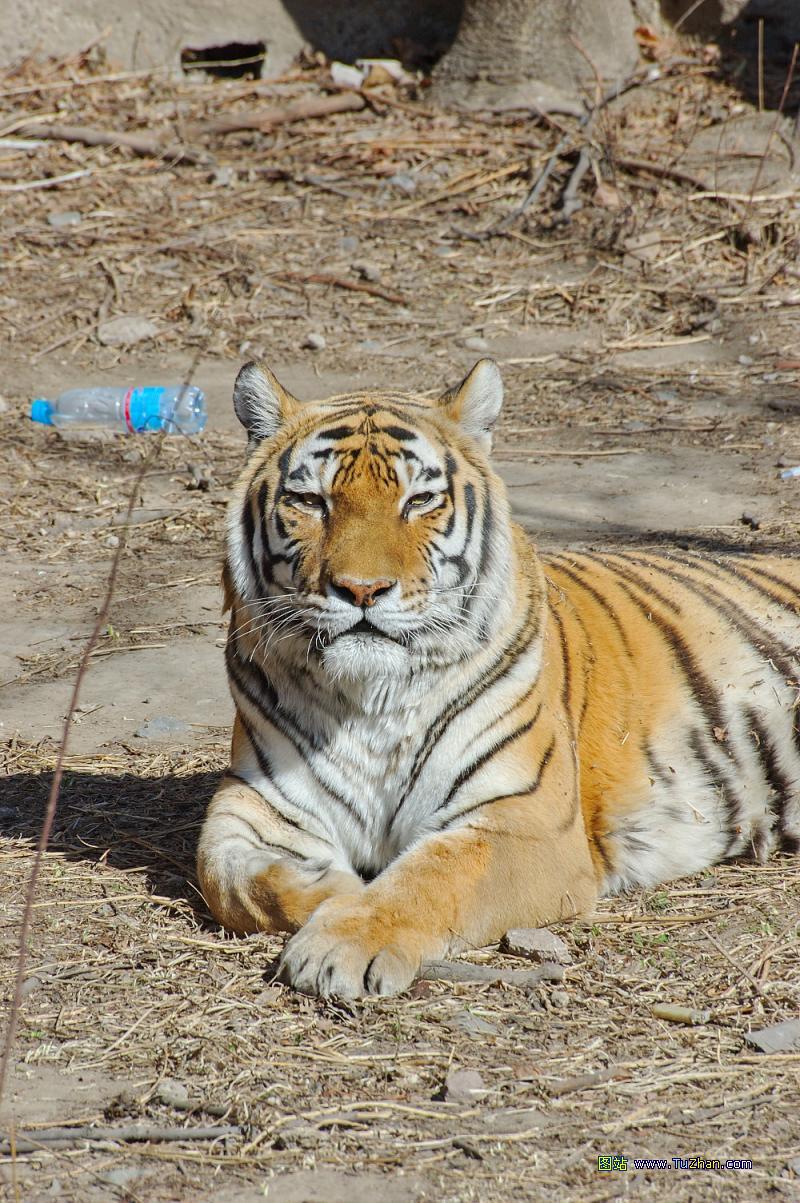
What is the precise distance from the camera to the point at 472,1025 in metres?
2.76

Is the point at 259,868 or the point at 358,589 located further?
the point at 259,868

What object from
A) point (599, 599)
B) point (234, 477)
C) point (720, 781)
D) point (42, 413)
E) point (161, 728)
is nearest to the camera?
point (720, 781)

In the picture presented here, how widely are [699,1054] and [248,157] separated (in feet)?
28.0

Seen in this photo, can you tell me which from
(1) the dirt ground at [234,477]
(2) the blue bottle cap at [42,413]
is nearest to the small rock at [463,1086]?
(1) the dirt ground at [234,477]

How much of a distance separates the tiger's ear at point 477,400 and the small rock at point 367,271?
5.53m

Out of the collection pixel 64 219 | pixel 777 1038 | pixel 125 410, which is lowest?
pixel 125 410

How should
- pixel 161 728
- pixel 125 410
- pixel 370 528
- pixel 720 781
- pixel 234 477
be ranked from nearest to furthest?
pixel 370 528 → pixel 720 781 → pixel 161 728 → pixel 234 477 → pixel 125 410

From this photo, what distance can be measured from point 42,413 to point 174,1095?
5507 mm

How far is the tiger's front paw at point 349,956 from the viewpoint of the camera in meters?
2.81

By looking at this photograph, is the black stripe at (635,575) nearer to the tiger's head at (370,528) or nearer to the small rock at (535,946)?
the tiger's head at (370,528)

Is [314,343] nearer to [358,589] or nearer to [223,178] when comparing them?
[223,178]

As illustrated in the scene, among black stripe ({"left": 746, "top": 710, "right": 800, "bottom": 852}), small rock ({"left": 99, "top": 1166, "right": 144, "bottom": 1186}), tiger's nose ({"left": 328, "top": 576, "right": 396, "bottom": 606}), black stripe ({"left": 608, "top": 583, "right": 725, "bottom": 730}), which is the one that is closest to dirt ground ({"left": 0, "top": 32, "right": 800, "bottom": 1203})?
small rock ({"left": 99, "top": 1166, "right": 144, "bottom": 1186})

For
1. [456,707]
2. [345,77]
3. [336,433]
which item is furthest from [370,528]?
[345,77]

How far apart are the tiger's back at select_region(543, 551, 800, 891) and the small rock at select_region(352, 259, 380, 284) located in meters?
5.10
